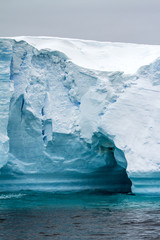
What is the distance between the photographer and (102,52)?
39.4 feet

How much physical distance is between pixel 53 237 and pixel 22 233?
543 millimetres

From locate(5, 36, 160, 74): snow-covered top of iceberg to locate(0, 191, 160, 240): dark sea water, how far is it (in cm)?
320

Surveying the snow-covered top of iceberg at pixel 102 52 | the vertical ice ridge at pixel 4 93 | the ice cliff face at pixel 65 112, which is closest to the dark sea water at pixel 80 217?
the ice cliff face at pixel 65 112

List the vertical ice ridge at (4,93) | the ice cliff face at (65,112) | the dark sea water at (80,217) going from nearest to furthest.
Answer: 1. the dark sea water at (80,217)
2. the vertical ice ridge at (4,93)
3. the ice cliff face at (65,112)

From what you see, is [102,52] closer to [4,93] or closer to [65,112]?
[65,112]

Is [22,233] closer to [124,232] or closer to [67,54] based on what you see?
[124,232]

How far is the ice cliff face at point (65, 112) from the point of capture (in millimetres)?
10250

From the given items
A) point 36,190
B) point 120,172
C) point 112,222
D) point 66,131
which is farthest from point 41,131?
point 112,222

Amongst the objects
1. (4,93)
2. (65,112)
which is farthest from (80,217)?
(4,93)

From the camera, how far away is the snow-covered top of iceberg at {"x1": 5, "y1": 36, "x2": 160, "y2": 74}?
11125 mm

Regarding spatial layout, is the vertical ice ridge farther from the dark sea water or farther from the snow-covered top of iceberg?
the dark sea water

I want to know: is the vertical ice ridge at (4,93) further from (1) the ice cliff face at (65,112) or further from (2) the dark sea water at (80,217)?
(2) the dark sea water at (80,217)

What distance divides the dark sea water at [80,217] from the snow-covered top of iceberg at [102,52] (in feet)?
10.5

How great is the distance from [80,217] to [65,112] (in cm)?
372
